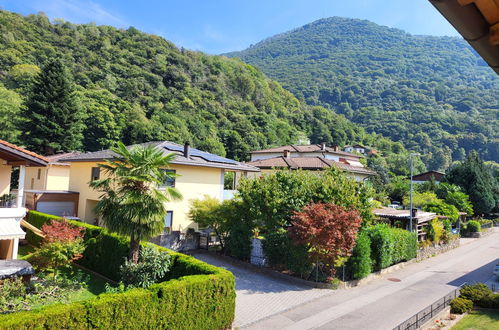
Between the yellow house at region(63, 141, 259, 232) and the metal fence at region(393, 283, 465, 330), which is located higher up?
the yellow house at region(63, 141, 259, 232)

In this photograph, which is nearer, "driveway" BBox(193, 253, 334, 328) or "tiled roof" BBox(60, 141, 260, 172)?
"driveway" BBox(193, 253, 334, 328)

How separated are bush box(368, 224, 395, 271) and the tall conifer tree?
152ft

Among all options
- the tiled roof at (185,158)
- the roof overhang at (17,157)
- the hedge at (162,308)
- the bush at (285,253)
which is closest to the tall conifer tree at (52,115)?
the tiled roof at (185,158)

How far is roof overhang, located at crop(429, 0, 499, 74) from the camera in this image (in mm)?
2322

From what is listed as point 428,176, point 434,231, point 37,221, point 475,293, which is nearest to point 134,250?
point 37,221

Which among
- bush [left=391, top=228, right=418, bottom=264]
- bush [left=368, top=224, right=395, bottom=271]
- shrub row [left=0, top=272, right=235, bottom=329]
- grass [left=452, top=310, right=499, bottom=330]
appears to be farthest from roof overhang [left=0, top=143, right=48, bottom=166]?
bush [left=391, top=228, right=418, bottom=264]

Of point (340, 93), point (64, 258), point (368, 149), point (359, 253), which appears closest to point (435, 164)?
point (368, 149)

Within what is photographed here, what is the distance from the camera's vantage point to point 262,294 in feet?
53.9

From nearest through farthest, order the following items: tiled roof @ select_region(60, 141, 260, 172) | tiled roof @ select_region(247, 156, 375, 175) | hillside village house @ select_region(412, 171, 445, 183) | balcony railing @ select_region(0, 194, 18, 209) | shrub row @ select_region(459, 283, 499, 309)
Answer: shrub row @ select_region(459, 283, 499, 309), balcony railing @ select_region(0, 194, 18, 209), tiled roof @ select_region(60, 141, 260, 172), tiled roof @ select_region(247, 156, 375, 175), hillside village house @ select_region(412, 171, 445, 183)

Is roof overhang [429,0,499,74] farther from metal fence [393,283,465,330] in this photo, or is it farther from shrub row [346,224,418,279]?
shrub row [346,224,418,279]

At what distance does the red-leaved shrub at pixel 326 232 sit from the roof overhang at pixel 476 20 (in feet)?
49.9

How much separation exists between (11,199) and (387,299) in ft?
64.8

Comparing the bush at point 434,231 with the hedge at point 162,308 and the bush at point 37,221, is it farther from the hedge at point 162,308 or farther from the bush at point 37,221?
the bush at point 37,221

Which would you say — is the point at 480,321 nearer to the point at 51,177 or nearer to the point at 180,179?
the point at 180,179
